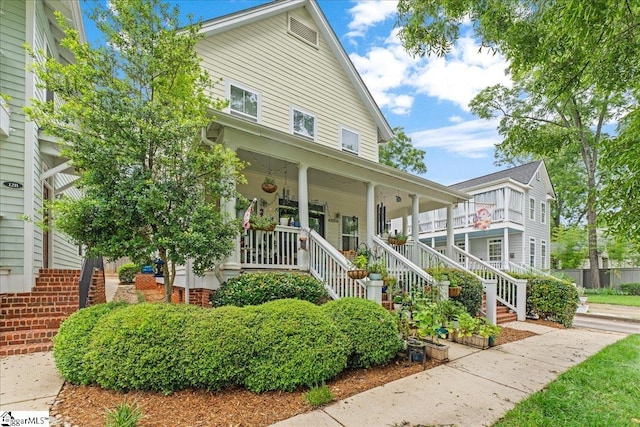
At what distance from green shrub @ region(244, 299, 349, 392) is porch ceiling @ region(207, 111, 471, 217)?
12.7 ft

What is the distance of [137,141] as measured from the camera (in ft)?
17.2

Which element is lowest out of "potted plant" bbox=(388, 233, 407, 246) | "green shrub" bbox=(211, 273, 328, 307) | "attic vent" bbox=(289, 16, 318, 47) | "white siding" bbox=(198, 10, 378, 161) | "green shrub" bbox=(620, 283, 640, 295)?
"green shrub" bbox=(620, 283, 640, 295)

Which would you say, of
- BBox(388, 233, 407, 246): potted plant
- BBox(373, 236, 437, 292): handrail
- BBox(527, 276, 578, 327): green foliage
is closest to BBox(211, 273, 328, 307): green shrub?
BBox(373, 236, 437, 292): handrail

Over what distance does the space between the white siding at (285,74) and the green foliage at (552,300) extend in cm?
760

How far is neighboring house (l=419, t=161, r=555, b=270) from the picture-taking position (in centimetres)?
2020

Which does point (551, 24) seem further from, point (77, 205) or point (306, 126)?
point (306, 126)

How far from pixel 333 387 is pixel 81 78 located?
232 inches

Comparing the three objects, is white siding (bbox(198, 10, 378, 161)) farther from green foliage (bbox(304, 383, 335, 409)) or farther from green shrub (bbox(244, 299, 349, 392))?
green foliage (bbox(304, 383, 335, 409))

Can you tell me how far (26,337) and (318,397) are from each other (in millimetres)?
5645

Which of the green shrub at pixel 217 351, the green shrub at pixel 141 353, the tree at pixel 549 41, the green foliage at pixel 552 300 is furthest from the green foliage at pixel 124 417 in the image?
the green foliage at pixel 552 300

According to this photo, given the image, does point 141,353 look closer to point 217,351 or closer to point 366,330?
point 217,351

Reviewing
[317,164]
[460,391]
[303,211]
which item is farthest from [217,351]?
[317,164]

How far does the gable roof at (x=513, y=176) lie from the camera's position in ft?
72.3

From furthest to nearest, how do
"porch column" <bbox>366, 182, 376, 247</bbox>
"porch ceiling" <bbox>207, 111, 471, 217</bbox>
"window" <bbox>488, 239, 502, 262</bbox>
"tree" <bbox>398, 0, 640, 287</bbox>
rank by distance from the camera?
1. "window" <bbox>488, 239, 502, 262</bbox>
2. "porch column" <bbox>366, 182, 376, 247</bbox>
3. "porch ceiling" <bbox>207, 111, 471, 217</bbox>
4. "tree" <bbox>398, 0, 640, 287</bbox>
